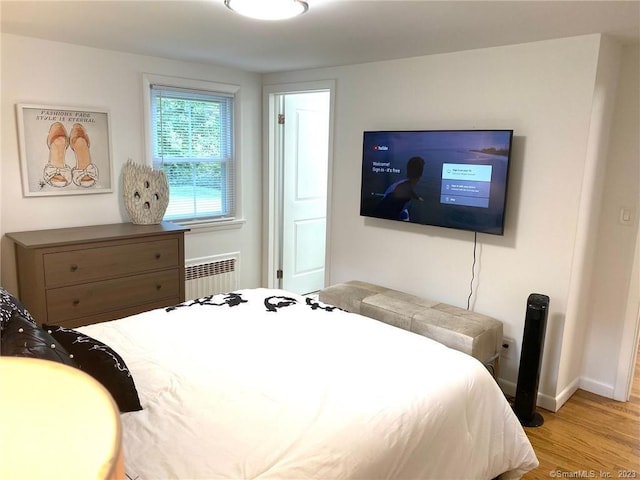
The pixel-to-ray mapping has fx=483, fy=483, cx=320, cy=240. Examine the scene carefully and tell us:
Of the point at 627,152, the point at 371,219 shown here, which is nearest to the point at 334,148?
the point at 371,219

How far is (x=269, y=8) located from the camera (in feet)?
7.18

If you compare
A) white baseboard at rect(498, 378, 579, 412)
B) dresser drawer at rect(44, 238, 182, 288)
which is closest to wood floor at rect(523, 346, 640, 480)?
white baseboard at rect(498, 378, 579, 412)

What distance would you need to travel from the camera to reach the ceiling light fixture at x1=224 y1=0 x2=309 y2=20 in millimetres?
2139

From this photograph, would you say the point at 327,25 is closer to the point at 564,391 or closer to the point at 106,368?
the point at 106,368

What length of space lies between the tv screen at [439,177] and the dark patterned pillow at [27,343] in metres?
2.41

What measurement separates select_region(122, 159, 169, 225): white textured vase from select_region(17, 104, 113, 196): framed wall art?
14 centimetres

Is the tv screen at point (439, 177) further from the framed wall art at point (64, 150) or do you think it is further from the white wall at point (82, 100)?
the framed wall art at point (64, 150)

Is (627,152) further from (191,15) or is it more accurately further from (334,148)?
(191,15)

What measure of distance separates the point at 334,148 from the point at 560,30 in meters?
1.88

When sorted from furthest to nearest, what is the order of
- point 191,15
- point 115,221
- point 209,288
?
1. point 209,288
2. point 115,221
3. point 191,15

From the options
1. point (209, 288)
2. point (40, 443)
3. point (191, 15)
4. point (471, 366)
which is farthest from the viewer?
point (209, 288)

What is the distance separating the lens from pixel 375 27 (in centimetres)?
260

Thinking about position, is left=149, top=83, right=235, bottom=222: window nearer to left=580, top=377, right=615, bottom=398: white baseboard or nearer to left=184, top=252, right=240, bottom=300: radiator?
left=184, top=252, right=240, bottom=300: radiator

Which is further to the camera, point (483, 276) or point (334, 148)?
point (334, 148)
